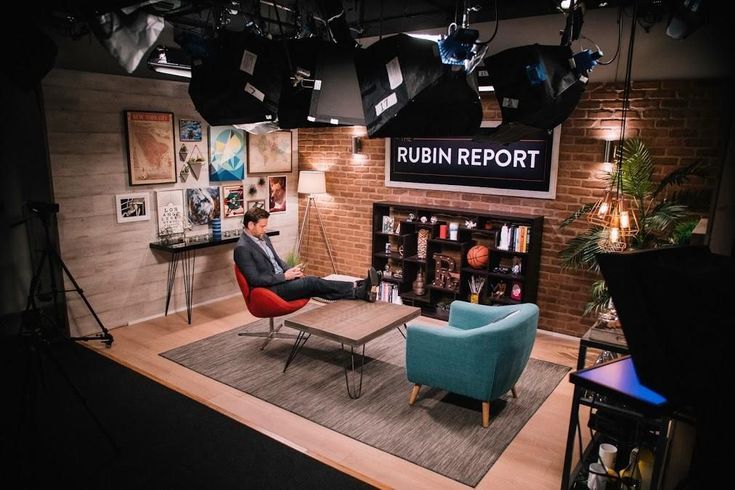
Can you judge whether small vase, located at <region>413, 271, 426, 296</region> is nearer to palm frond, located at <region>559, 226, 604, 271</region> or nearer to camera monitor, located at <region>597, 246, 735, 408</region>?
palm frond, located at <region>559, 226, 604, 271</region>

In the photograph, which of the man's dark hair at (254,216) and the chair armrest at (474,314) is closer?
the chair armrest at (474,314)

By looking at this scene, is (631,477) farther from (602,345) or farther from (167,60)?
(167,60)

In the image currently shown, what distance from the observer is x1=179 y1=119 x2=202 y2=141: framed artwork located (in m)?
5.81

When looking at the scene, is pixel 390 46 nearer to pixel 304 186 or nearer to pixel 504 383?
pixel 504 383

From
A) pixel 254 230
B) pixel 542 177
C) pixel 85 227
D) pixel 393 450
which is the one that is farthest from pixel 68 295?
pixel 542 177

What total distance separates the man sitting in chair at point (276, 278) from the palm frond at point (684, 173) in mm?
2673

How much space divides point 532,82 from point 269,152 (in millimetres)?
4897

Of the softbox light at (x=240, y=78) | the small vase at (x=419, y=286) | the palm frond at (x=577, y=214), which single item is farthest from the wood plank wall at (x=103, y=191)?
the palm frond at (x=577, y=214)

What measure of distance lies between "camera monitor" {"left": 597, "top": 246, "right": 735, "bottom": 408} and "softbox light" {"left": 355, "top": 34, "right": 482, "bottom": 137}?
1.16 meters

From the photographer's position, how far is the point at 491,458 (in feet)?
11.0

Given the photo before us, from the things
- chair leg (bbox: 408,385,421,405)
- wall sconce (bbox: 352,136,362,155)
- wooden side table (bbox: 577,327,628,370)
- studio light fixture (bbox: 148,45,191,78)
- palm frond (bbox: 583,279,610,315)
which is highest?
studio light fixture (bbox: 148,45,191,78)

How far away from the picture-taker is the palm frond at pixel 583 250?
185 inches

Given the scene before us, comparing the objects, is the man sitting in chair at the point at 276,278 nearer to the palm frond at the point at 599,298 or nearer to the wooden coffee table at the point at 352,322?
the wooden coffee table at the point at 352,322

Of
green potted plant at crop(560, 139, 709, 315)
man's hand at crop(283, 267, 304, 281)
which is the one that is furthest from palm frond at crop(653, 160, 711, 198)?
A: man's hand at crop(283, 267, 304, 281)
